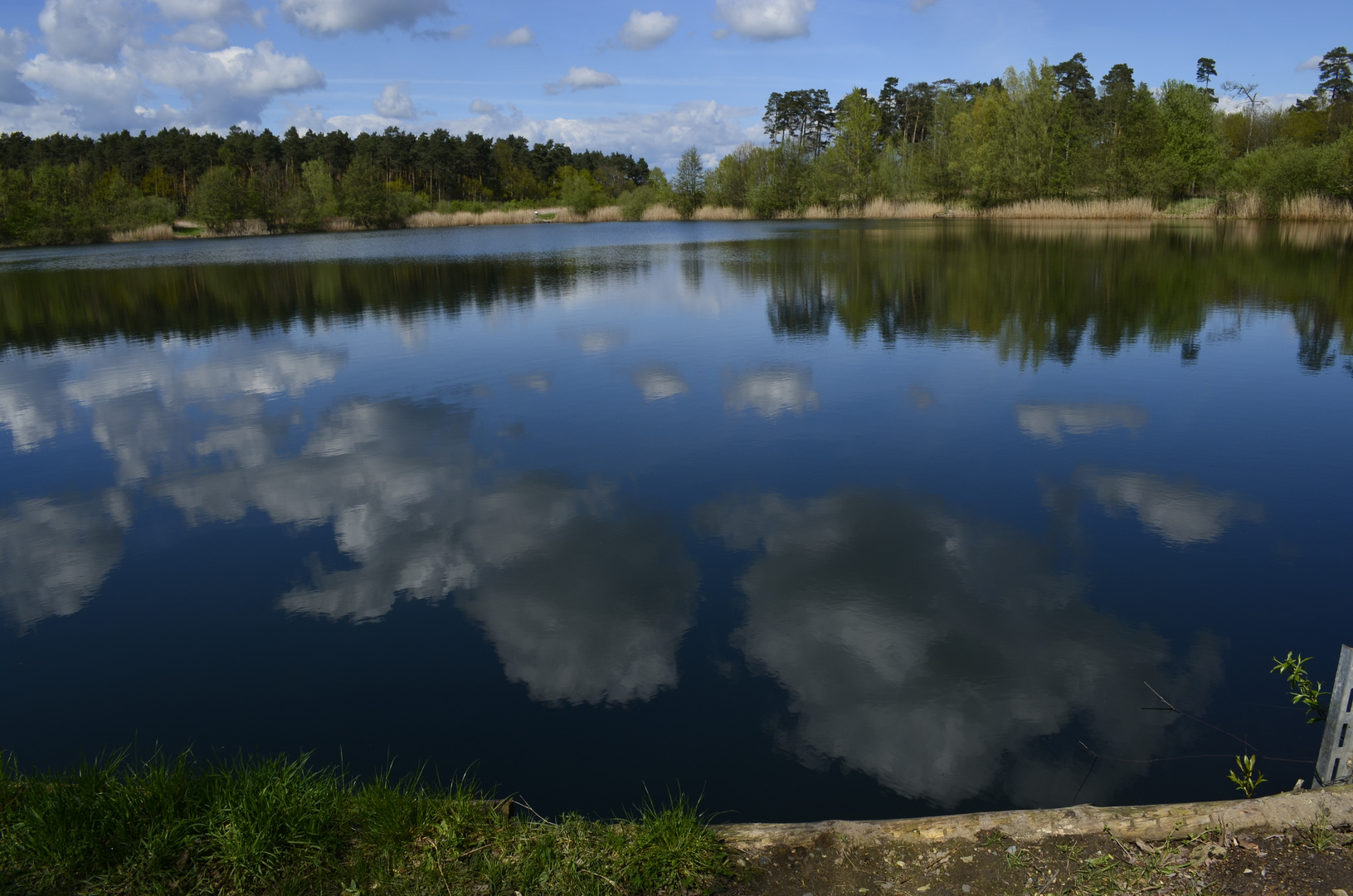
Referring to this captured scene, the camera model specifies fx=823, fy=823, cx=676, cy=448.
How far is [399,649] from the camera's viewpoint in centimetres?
451

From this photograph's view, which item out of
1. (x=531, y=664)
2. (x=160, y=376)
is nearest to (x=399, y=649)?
(x=531, y=664)

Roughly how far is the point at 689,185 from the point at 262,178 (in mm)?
45247

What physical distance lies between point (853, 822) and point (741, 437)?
539 cm

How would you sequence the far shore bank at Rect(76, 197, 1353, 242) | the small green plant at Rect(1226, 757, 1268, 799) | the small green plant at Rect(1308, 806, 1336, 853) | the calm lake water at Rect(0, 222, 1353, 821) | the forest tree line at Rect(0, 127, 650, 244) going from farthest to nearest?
the forest tree line at Rect(0, 127, 650, 244) < the far shore bank at Rect(76, 197, 1353, 242) < the calm lake water at Rect(0, 222, 1353, 821) < the small green plant at Rect(1226, 757, 1268, 799) < the small green plant at Rect(1308, 806, 1336, 853)

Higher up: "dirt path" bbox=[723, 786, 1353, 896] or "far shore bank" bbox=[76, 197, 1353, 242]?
"far shore bank" bbox=[76, 197, 1353, 242]

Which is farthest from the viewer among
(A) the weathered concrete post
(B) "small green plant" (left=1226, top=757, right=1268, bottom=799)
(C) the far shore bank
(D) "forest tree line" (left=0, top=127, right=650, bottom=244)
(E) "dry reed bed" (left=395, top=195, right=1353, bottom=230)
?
(D) "forest tree line" (left=0, top=127, right=650, bottom=244)

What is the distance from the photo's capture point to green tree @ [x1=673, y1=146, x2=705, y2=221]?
244 ft

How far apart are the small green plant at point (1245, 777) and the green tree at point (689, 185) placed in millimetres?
74442

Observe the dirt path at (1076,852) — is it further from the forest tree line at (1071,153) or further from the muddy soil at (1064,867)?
the forest tree line at (1071,153)

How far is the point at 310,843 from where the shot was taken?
2.88m

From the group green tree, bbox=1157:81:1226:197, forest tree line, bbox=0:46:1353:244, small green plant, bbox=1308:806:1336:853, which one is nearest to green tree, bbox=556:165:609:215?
forest tree line, bbox=0:46:1353:244

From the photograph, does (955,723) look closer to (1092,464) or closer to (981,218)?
(1092,464)

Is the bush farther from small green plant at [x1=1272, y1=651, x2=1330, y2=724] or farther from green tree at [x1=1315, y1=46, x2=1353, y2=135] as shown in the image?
small green plant at [x1=1272, y1=651, x2=1330, y2=724]

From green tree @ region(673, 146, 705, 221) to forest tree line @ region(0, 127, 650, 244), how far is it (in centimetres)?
965
